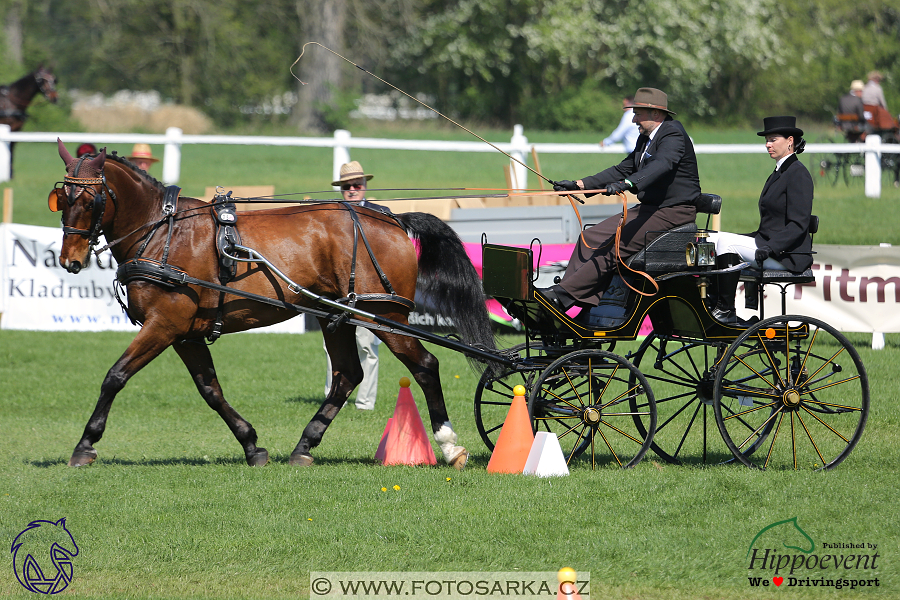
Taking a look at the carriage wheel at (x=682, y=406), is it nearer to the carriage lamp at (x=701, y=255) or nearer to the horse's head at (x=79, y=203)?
the carriage lamp at (x=701, y=255)

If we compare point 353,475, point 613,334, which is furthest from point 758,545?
point 353,475

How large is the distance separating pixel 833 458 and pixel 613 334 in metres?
1.85

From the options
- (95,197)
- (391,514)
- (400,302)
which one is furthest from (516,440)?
(95,197)

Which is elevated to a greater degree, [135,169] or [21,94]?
[21,94]

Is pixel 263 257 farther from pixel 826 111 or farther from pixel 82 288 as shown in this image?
pixel 826 111

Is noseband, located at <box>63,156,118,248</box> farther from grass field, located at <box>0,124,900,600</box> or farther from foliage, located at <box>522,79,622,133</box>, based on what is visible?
foliage, located at <box>522,79,622,133</box>

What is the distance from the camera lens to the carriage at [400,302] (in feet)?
21.7

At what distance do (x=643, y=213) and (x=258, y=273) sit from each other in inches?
103

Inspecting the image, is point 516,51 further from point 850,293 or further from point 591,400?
point 591,400

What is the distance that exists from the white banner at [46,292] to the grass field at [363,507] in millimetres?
2632

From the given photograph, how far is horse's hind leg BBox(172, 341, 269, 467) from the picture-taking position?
7.22 m

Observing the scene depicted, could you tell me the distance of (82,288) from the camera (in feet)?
41.2

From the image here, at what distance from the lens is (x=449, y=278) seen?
7363 mm

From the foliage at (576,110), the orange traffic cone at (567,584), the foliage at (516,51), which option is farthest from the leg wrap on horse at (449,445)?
the foliage at (576,110)
